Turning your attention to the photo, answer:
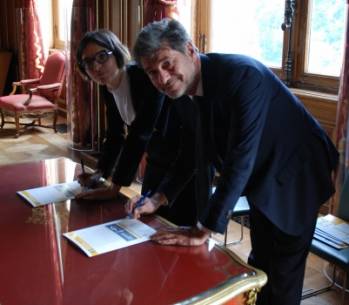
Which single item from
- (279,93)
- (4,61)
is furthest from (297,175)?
(4,61)

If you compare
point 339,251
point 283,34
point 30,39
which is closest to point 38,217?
point 339,251

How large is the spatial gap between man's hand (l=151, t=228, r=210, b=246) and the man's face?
0.40m

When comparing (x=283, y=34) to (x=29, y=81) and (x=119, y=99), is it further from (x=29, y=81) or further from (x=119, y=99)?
(x=29, y=81)

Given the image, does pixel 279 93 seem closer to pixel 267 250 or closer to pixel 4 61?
pixel 267 250

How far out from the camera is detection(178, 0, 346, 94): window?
3301 millimetres

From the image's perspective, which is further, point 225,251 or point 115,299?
point 225,251

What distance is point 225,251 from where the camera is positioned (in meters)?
1.40

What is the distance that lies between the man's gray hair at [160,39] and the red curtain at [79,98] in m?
3.77

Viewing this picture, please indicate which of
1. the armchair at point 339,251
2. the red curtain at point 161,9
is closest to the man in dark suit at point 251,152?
the armchair at point 339,251

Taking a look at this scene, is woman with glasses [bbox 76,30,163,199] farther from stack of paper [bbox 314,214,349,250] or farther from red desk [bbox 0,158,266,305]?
stack of paper [bbox 314,214,349,250]

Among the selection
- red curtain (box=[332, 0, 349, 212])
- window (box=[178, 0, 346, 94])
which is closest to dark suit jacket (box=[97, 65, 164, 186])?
red curtain (box=[332, 0, 349, 212])

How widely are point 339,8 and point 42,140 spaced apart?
3.48 m

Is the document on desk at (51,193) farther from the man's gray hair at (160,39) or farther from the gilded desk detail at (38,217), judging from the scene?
the man's gray hair at (160,39)

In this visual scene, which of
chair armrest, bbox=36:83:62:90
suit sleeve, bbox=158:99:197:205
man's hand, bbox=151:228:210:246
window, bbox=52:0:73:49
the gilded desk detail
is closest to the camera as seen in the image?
man's hand, bbox=151:228:210:246
